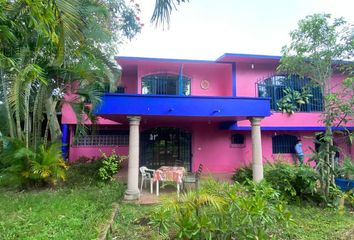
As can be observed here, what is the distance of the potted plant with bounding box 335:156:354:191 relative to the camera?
25.6 feet

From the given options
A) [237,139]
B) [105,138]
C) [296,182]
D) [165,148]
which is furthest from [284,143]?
[105,138]

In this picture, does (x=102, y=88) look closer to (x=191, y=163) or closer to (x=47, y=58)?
(x=47, y=58)

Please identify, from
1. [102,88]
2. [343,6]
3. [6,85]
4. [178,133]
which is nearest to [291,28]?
[343,6]

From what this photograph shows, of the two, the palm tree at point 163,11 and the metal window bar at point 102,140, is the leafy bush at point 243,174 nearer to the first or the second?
the metal window bar at point 102,140

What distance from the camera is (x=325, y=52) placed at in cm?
783

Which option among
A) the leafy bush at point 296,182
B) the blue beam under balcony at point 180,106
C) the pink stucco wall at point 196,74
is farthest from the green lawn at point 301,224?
the pink stucco wall at point 196,74

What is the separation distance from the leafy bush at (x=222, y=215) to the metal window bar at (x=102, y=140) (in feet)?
32.4

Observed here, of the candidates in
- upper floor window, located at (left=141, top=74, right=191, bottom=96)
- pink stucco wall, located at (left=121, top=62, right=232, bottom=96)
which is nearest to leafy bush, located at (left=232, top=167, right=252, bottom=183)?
pink stucco wall, located at (left=121, top=62, right=232, bottom=96)

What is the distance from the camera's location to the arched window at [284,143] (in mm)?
14213

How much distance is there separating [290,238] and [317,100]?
11.0 meters

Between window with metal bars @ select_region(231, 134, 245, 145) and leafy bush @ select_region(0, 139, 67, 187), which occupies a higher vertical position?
window with metal bars @ select_region(231, 134, 245, 145)

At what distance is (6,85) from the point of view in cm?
873

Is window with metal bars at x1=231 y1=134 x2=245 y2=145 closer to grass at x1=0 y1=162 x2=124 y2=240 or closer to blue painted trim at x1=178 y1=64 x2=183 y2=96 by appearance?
blue painted trim at x1=178 y1=64 x2=183 y2=96

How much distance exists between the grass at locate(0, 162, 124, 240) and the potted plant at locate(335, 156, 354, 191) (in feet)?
22.7
